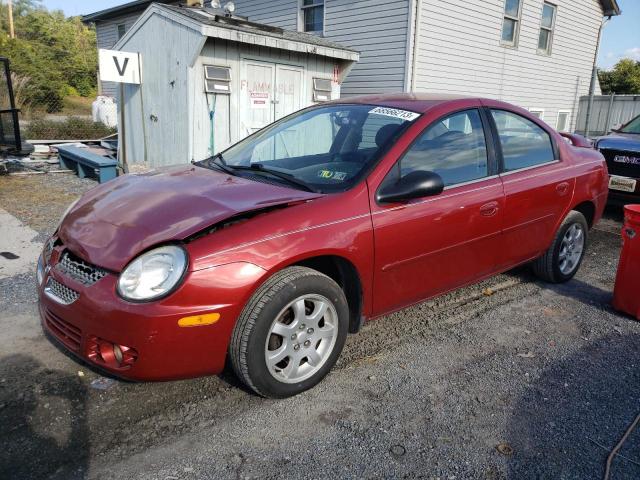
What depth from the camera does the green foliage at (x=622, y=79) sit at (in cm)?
2514

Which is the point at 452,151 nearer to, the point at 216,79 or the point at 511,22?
the point at 216,79

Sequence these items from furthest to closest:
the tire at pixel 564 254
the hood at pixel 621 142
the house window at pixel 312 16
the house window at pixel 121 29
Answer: the house window at pixel 121 29, the house window at pixel 312 16, the hood at pixel 621 142, the tire at pixel 564 254

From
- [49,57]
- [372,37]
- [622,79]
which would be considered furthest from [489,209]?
[49,57]

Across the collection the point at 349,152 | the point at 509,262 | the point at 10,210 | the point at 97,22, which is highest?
the point at 97,22

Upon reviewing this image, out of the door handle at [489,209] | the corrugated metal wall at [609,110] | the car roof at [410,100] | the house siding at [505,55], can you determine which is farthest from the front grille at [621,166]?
the corrugated metal wall at [609,110]

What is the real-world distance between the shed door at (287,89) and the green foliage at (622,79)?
22.1 meters

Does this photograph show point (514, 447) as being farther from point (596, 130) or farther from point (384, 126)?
point (596, 130)

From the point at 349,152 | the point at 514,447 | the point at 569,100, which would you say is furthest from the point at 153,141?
the point at 569,100

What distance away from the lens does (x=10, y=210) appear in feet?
22.9

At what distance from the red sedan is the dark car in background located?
348 centimetres

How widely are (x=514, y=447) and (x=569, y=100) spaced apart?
55.9 ft

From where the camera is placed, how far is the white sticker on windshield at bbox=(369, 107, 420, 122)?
3.28 metres

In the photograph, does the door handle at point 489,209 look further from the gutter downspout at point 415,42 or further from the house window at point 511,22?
the house window at point 511,22

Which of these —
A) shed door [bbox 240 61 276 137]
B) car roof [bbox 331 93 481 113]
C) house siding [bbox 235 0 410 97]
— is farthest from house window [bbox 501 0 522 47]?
car roof [bbox 331 93 481 113]
